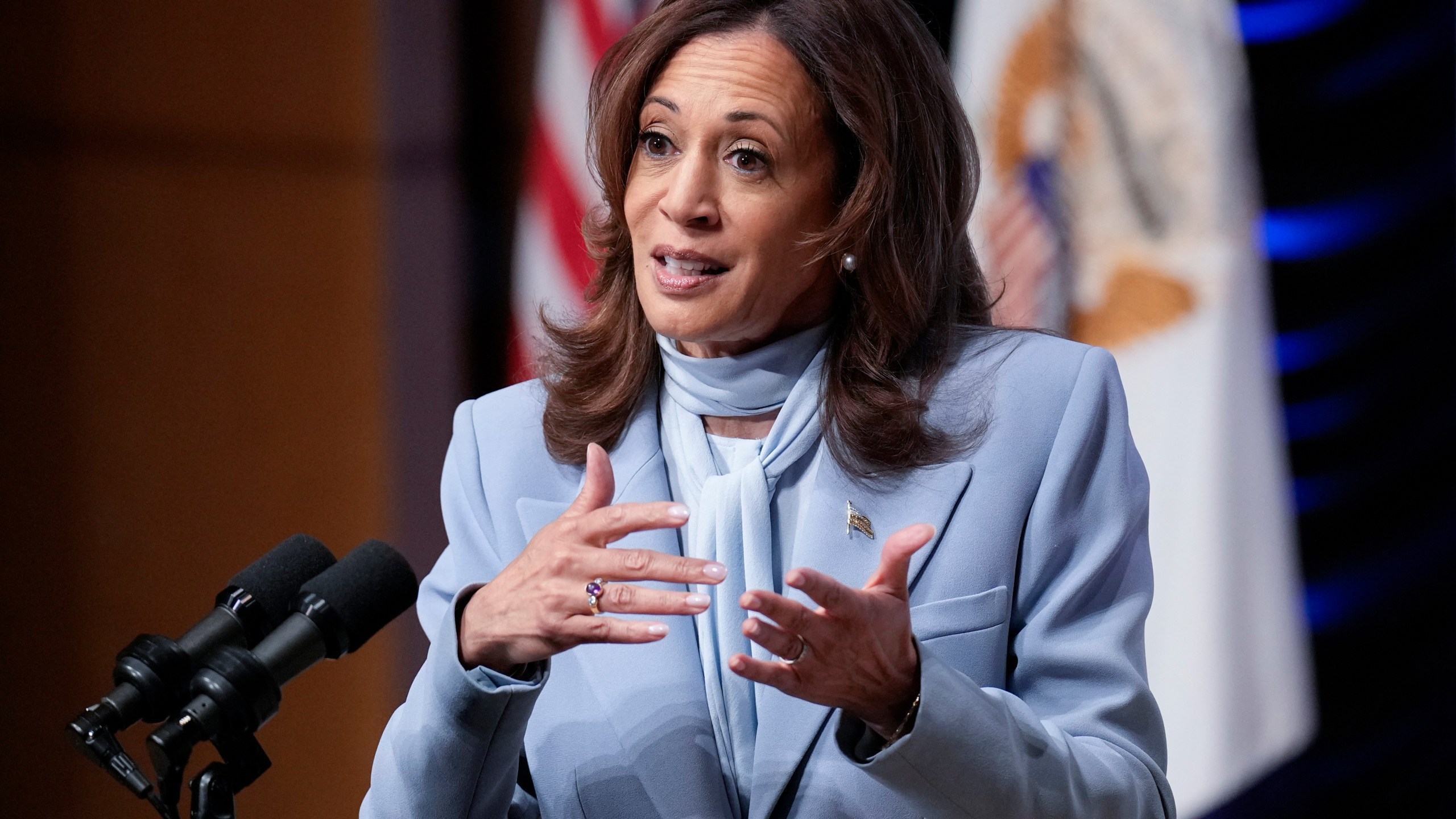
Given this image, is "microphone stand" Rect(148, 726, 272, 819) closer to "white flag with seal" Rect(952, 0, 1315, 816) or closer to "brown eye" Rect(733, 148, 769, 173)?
"brown eye" Rect(733, 148, 769, 173)

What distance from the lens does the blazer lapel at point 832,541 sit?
1381 millimetres

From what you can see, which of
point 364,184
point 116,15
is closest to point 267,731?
point 364,184

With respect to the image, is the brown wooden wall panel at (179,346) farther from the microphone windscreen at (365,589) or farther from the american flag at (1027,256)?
the microphone windscreen at (365,589)

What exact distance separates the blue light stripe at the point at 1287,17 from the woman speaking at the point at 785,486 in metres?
1.08

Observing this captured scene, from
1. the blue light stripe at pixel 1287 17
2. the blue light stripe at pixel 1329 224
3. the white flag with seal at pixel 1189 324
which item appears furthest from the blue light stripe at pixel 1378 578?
the blue light stripe at pixel 1287 17

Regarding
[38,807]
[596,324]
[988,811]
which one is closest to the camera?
[988,811]

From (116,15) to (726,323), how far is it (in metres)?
2.37

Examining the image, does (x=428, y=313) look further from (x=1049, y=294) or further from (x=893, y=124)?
(x=893, y=124)

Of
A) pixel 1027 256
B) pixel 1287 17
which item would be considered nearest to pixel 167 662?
pixel 1027 256

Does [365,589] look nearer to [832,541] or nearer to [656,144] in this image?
[832,541]

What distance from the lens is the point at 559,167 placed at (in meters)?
3.53

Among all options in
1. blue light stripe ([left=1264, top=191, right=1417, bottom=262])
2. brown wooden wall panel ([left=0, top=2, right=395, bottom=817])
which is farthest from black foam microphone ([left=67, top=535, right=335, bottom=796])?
brown wooden wall panel ([left=0, top=2, right=395, bottom=817])

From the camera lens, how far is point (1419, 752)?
2.38 m

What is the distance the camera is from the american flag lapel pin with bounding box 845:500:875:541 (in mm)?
1445
